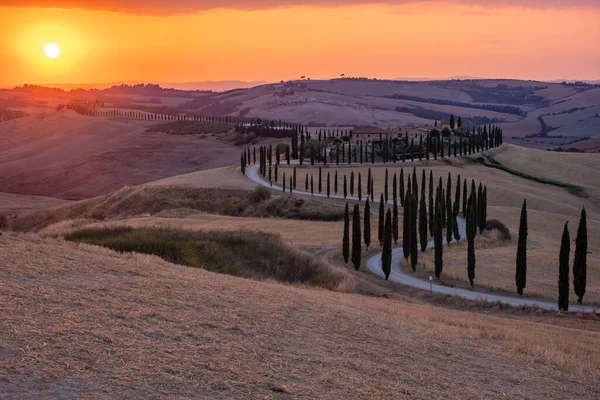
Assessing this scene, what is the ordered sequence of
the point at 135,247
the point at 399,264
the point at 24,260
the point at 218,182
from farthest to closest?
1. the point at 218,182
2. the point at 399,264
3. the point at 135,247
4. the point at 24,260

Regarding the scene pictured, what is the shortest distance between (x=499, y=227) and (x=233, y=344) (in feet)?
182

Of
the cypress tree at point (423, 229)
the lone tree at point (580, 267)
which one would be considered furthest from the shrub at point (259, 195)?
the lone tree at point (580, 267)

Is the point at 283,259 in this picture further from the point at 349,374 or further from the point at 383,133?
the point at 383,133

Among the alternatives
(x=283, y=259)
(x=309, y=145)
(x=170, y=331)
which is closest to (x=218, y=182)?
(x=309, y=145)

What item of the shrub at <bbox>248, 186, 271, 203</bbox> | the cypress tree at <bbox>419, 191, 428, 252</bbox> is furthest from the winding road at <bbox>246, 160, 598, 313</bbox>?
the shrub at <bbox>248, 186, 271, 203</bbox>

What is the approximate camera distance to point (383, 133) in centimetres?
14938

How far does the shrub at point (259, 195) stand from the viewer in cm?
9350

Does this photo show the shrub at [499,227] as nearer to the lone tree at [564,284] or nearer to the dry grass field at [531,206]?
the dry grass field at [531,206]

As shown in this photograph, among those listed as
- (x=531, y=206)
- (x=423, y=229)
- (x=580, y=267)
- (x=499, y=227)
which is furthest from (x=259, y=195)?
(x=580, y=267)

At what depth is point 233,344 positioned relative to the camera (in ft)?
61.1

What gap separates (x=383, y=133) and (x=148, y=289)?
128165 mm

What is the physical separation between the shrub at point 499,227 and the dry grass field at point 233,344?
40183 millimetres

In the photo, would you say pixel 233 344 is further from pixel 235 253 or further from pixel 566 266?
pixel 235 253

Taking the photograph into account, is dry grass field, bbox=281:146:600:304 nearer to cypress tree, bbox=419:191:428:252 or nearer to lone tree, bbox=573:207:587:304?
lone tree, bbox=573:207:587:304
